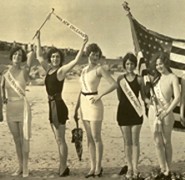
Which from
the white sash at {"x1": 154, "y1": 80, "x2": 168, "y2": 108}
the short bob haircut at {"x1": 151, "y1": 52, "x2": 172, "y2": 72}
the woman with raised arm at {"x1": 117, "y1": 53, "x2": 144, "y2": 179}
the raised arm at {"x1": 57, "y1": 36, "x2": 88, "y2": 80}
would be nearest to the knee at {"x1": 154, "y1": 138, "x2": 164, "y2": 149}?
the woman with raised arm at {"x1": 117, "y1": 53, "x2": 144, "y2": 179}

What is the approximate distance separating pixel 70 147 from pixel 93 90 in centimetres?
40

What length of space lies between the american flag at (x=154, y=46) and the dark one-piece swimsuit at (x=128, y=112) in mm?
107

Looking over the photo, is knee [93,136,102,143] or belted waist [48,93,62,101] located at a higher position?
belted waist [48,93,62,101]

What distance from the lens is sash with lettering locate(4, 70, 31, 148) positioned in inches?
123

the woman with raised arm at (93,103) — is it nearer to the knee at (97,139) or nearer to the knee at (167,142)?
the knee at (97,139)

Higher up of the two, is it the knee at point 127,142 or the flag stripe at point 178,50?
the flag stripe at point 178,50

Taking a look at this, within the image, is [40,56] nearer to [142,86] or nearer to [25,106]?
[25,106]

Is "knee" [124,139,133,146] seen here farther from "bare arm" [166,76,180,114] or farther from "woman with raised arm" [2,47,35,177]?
→ "woman with raised arm" [2,47,35,177]

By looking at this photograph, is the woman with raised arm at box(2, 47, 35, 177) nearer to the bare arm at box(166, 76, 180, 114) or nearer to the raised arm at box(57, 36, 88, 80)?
the raised arm at box(57, 36, 88, 80)

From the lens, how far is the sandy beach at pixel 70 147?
3115 mm

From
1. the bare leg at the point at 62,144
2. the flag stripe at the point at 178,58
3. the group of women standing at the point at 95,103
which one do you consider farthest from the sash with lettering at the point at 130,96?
the bare leg at the point at 62,144

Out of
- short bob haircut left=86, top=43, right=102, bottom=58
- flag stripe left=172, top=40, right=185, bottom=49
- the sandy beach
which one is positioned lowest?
the sandy beach

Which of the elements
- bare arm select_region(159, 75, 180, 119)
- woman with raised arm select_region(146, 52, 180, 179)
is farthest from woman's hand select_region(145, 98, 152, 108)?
bare arm select_region(159, 75, 180, 119)

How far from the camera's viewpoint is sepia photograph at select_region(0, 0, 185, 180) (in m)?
3.10
